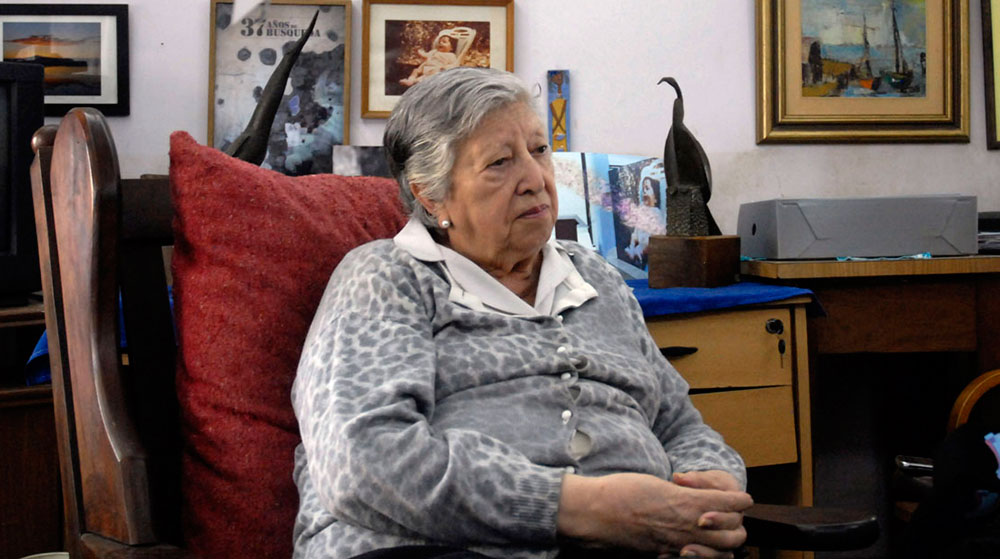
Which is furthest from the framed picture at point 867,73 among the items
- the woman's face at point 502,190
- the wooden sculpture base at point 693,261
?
the woman's face at point 502,190

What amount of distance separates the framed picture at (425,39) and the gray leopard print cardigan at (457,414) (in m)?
1.17

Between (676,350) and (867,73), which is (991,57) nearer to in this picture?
(867,73)

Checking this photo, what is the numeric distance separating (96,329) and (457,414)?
422 mm

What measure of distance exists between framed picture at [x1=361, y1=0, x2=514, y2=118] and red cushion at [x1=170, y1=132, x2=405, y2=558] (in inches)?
46.6

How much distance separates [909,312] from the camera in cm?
195

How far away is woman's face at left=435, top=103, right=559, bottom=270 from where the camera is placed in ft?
A: 3.98

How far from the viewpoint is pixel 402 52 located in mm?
2295

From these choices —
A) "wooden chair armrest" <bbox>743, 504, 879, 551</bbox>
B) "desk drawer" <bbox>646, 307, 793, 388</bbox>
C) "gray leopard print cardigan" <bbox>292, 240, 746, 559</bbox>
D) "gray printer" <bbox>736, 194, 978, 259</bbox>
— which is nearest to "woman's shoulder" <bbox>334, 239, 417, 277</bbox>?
"gray leopard print cardigan" <bbox>292, 240, 746, 559</bbox>

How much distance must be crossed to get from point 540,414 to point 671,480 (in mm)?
215

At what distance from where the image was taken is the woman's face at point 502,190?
1.21 meters

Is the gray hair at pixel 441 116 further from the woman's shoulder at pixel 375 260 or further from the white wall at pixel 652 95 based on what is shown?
the white wall at pixel 652 95

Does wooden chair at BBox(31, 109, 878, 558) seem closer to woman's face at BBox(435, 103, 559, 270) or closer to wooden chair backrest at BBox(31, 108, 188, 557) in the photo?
wooden chair backrest at BBox(31, 108, 188, 557)

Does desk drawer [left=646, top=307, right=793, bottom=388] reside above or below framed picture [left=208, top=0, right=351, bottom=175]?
below

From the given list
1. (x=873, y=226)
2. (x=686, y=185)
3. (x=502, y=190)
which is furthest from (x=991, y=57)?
(x=502, y=190)
